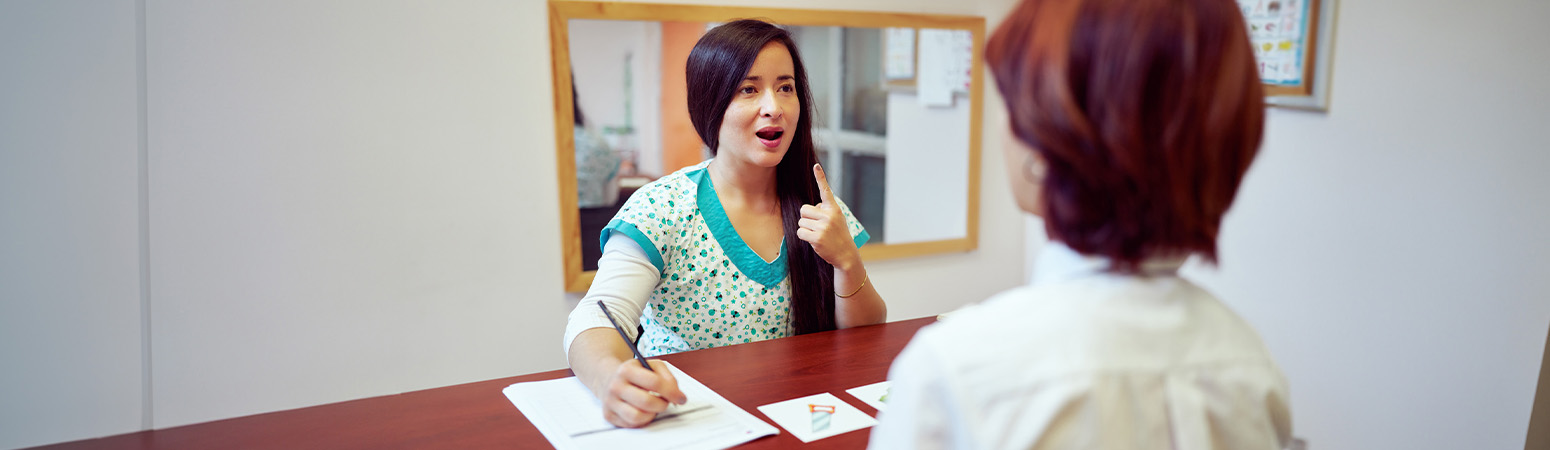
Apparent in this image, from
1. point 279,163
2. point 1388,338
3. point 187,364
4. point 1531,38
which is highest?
point 1531,38

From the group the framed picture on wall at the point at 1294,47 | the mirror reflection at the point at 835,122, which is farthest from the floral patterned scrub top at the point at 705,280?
the framed picture on wall at the point at 1294,47

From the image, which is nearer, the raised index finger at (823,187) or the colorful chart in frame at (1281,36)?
the raised index finger at (823,187)

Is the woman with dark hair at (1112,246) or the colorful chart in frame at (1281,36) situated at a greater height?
the colorful chart in frame at (1281,36)

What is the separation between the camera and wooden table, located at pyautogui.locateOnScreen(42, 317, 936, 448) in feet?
3.75

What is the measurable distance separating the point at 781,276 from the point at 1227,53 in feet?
3.86

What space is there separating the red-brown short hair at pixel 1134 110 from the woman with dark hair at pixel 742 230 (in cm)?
98

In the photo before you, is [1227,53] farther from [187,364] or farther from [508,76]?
[187,364]

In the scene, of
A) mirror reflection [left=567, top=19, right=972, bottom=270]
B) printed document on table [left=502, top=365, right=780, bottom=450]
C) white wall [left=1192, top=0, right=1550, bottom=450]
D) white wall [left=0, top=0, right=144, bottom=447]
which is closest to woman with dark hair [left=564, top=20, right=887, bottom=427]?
printed document on table [left=502, top=365, right=780, bottom=450]

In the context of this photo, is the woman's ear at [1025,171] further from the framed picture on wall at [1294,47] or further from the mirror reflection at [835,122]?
the framed picture on wall at [1294,47]

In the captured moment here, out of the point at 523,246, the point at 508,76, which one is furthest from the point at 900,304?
the point at 508,76

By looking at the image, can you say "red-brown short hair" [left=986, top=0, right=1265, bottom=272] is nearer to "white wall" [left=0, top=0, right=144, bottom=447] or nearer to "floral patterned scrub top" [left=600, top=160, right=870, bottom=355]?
"floral patterned scrub top" [left=600, top=160, right=870, bottom=355]

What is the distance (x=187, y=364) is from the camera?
2365 mm

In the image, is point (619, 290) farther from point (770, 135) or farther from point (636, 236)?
point (770, 135)

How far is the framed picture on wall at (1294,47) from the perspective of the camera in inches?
95.8
